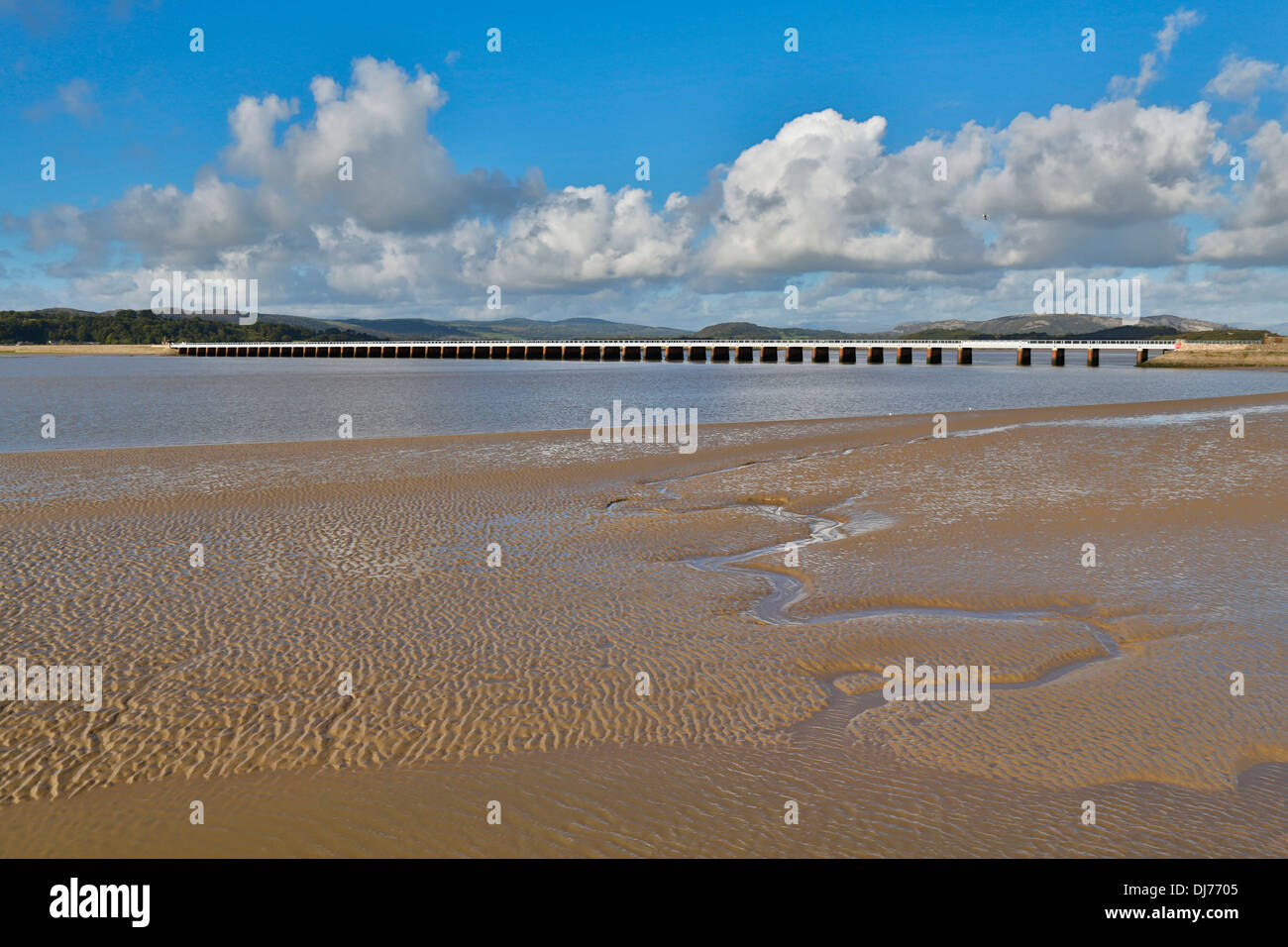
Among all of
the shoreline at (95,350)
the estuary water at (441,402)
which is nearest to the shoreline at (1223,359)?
the estuary water at (441,402)

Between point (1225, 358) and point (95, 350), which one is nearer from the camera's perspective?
point (1225, 358)

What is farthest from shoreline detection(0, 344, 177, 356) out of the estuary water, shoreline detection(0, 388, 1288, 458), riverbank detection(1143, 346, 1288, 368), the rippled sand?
the rippled sand

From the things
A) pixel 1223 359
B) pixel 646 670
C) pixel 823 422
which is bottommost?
pixel 646 670

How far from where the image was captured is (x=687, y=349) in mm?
141375

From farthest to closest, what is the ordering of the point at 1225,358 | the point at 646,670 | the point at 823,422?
the point at 1225,358 < the point at 823,422 < the point at 646,670

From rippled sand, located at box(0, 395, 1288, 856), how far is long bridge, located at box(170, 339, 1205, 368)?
8993 centimetres

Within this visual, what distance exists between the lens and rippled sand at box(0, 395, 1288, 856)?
5.14 metres

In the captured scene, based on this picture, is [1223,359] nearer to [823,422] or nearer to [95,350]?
[823,422]

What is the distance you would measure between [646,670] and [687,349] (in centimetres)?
13597

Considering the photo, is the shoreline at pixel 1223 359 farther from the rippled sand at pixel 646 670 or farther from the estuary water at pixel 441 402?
the rippled sand at pixel 646 670

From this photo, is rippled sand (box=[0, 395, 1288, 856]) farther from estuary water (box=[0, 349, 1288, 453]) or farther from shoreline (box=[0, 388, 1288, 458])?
estuary water (box=[0, 349, 1288, 453])

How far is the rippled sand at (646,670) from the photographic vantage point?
16.9 feet

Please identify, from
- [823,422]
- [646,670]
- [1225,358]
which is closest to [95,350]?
[823,422]
